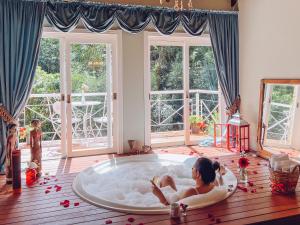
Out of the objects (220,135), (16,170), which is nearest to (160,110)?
(220,135)

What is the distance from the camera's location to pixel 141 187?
3.38m

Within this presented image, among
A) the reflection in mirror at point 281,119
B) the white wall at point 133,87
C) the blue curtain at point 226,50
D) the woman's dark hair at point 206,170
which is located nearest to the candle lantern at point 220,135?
the blue curtain at point 226,50

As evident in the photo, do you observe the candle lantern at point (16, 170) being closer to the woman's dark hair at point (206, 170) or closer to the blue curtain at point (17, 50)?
the blue curtain at point (17, 50)

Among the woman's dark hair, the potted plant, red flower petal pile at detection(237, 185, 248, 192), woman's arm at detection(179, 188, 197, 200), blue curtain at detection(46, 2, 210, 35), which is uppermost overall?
blue curtain at detection(46, 2, 210, 35)

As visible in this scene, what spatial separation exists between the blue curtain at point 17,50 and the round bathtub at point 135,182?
1.30 metres

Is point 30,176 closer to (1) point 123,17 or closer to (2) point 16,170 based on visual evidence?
(2) point 16,170

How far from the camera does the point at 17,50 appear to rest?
165 inches

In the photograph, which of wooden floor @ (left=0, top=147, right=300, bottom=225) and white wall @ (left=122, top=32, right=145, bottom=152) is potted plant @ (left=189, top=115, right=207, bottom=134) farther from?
wooden floor @ (left=0, top=147, right=300, bottom=225)

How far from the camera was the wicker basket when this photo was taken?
10.2ft

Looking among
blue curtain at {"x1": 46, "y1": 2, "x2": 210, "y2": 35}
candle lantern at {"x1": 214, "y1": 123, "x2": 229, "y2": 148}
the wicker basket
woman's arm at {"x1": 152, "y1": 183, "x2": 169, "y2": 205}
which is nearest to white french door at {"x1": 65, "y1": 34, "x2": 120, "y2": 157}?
blue curtain at {"x1": 46, "y1": 2, "x2": 210, "y2": 35}

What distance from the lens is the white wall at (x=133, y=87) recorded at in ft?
16.3

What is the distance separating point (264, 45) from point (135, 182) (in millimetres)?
2864

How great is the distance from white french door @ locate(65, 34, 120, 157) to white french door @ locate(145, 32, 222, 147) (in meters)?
0.57

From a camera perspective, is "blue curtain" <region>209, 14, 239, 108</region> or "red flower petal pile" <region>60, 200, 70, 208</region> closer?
"red flower petal pile" <region>60, 200, 70, 208</region>
